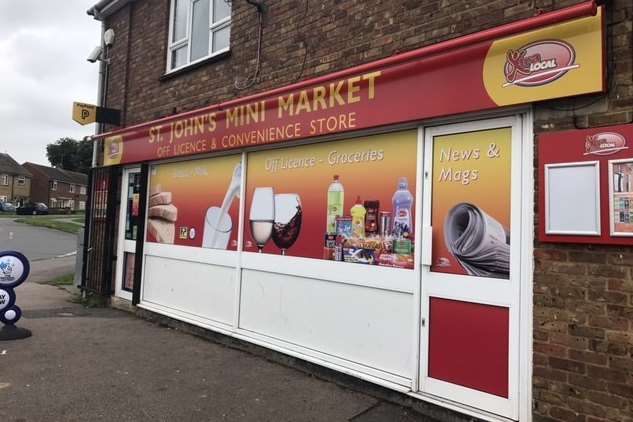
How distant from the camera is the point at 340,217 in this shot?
470 cm

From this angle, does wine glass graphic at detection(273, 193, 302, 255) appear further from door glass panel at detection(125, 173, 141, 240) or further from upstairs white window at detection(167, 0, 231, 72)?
door glass panel at detection(125, 173, 141, 240)

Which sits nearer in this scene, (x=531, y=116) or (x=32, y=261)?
(x=531, y=116)

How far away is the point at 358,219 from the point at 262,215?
144 cm

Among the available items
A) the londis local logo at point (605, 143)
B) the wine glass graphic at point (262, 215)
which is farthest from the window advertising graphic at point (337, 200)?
the londis local logo at point (605, 143)

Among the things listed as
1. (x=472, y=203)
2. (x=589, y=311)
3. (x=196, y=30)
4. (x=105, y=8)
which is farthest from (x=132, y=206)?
(x=589, y=311)

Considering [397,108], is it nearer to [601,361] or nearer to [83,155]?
[601,361]

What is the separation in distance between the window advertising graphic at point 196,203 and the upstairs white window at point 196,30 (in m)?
1.52

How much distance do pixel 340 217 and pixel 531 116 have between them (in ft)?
6.44

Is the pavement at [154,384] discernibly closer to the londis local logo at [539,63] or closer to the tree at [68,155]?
the londis local logo at [539,63]

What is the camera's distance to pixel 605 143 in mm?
2986

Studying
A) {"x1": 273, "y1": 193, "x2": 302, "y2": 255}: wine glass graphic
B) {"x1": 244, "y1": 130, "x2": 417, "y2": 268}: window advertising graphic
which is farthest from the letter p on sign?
{"x1": 273, "y1": 193, "x2": 302, "y2": 255}: wine glass graphic

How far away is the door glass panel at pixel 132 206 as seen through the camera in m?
7.73

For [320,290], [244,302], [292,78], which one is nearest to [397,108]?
[292,78]

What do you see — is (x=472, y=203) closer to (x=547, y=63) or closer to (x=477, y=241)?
(x=477, y=241)
